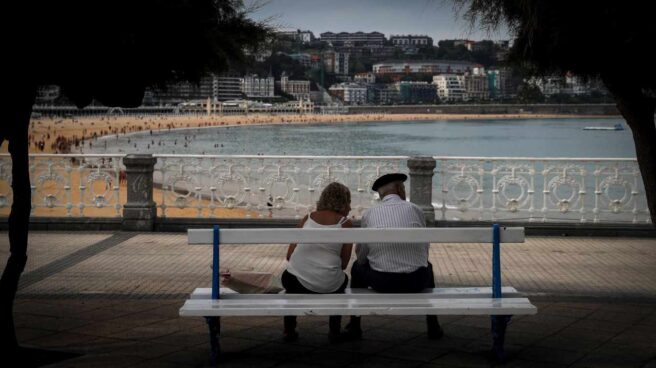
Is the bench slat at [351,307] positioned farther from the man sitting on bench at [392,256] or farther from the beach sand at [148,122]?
the beach sand at [148,122]

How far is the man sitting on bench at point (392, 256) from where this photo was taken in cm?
670

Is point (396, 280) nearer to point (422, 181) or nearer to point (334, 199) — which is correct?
point (334, 199)

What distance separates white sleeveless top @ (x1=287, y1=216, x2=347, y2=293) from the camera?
22.2ft

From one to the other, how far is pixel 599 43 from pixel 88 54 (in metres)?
3.77

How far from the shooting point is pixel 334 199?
6754 mm

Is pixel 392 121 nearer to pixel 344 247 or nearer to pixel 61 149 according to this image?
pixel 61 149

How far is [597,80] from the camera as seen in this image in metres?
8.64

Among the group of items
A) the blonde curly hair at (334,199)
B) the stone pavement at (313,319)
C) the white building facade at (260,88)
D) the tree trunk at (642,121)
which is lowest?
the stone pavement at (313,319)

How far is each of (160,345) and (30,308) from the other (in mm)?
1998

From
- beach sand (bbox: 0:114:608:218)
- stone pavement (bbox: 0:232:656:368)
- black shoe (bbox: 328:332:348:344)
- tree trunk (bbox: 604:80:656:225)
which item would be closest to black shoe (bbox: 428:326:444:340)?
stone pavement (bbox: 0:232:656:368)

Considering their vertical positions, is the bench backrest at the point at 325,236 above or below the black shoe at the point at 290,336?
above

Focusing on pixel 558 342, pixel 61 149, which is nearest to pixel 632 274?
pixel 558 342

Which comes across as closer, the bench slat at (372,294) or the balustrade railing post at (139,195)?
the bench slat at (372,294)

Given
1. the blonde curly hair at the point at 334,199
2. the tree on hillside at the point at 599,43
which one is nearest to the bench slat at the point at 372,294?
the blonde curly hair at the point at 334,199
